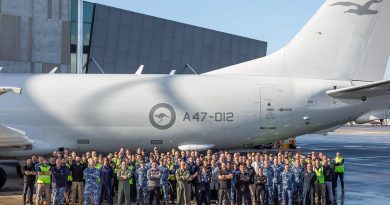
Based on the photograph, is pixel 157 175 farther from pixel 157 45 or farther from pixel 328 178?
pixel 157 45

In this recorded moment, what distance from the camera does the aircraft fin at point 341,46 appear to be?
88.7 feet

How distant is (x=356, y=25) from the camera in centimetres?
2708

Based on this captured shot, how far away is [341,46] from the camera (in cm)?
2717

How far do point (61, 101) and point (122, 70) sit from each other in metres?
27.6

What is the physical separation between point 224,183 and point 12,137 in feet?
31.4

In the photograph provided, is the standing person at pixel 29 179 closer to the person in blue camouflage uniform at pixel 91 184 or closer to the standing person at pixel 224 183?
the person in blue camouflage uniform at pixel 91 184

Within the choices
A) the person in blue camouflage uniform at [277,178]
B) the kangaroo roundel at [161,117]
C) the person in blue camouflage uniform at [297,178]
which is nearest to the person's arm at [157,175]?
the person in blue camouflage uniform at [277,178]

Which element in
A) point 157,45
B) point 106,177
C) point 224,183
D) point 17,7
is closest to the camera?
point 224,183

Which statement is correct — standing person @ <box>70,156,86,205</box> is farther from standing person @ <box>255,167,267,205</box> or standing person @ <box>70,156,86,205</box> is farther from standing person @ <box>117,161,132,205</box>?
standing person @ <box>255,167,267,205</box>

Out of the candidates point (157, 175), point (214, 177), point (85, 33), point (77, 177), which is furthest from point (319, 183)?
point (85, 33)

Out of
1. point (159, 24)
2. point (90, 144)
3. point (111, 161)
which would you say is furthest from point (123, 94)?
point (159, 24)

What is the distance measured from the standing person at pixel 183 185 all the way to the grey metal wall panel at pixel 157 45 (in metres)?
32.9

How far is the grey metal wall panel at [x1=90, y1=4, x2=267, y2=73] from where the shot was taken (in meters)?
51.8

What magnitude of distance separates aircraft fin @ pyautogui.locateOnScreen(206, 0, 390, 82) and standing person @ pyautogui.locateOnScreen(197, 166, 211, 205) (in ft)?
29.9
